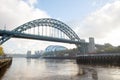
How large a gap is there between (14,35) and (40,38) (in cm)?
1266

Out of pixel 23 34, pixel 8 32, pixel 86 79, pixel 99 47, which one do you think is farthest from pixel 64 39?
pixel 86 79

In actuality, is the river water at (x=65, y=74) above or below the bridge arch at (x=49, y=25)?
below

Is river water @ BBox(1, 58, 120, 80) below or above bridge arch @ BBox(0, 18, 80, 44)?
below

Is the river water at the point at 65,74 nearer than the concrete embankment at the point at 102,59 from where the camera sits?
Result: Yes

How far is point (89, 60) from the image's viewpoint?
61000mm

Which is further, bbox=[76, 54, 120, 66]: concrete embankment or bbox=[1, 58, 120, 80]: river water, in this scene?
bbox=[76, 54, 120, 66]: concrete embankment

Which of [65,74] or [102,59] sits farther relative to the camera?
[102,59]

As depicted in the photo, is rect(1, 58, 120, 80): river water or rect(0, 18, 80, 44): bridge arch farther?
rect(0, 18, 80, 44): bridge arch

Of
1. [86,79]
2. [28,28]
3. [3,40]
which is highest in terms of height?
[28,28]

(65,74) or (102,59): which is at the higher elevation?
(102,59)

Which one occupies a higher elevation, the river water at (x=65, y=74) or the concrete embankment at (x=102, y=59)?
the concrete embankment at (x=102, y=59)

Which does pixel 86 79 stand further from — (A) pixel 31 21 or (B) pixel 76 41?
(B) pixel 76 41

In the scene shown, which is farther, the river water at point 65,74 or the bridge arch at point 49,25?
the bridge arch at point 49,25

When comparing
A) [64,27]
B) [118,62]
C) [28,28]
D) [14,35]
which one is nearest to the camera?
[118,62]
